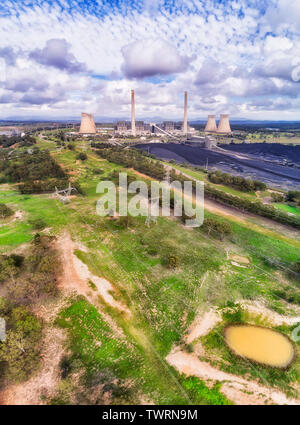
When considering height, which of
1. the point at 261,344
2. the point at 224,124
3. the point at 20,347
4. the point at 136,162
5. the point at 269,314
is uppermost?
the point at 224,124

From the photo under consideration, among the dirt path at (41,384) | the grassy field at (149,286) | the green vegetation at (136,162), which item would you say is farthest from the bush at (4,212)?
the green vegetation at (136,162)

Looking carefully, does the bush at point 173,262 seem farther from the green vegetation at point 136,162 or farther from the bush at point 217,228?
the green vegetation at point 136,162

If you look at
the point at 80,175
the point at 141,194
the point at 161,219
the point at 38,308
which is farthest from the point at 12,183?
the point at 38,308

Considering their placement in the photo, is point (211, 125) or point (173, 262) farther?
point (211, 125)

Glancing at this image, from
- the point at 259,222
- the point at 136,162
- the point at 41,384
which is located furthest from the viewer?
the point at 136,162

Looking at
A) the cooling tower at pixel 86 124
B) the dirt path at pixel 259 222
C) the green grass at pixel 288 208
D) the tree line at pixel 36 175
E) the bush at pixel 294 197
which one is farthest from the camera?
the cooling tower at pixel 86 124

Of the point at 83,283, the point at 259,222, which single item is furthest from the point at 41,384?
the point at 259,222

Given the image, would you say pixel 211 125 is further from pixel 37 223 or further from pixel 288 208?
pixel 37 223

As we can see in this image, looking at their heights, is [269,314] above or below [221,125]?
below
